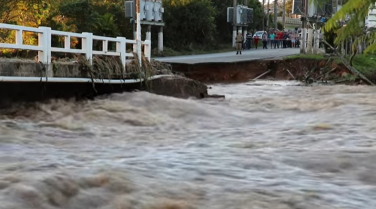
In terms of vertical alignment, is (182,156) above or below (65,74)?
below

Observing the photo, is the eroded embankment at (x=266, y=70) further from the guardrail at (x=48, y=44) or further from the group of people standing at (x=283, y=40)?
the group of people standing at (x=283, y=40)

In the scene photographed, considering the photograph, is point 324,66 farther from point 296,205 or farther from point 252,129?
point 296,205

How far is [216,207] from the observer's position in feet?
15.9

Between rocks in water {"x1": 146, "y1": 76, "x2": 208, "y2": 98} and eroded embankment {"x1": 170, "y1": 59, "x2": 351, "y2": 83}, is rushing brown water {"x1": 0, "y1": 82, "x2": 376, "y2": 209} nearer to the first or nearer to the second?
rocks in water {"x1": 146, "y1": 76, "x2": 208, "y2": 98}

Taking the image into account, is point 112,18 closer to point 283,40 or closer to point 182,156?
point 283,40

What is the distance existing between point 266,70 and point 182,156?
1977 cm

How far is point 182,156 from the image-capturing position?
23.0 feet

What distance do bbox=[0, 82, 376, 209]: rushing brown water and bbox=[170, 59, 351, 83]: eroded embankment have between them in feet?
35.5

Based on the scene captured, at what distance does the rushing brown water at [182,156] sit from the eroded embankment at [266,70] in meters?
10.8

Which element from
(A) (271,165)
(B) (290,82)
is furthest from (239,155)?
(B) (290,82)

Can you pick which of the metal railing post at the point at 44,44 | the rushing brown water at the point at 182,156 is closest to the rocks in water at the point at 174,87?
the rushing brown water at the point at 182,156

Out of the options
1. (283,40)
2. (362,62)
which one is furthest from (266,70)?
(283,40)

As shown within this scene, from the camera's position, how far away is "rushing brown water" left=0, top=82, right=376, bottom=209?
16.4ft

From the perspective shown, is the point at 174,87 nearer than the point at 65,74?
No
